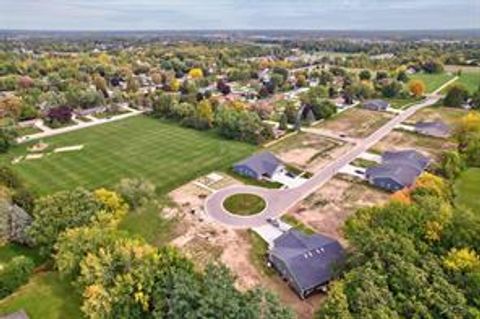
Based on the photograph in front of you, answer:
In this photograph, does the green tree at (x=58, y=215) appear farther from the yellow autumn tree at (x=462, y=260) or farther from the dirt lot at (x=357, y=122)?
the dirt lot at (x=357, y=122)

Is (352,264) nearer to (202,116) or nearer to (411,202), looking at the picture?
(411,202)

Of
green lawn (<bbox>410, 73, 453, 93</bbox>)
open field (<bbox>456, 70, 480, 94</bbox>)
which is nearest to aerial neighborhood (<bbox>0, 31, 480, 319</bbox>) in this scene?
green lawn (<bbox>410, 73, 453, 93</bbox>)

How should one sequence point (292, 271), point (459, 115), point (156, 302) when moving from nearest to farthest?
point (156, 302), point (292, 271), point (459, 115)

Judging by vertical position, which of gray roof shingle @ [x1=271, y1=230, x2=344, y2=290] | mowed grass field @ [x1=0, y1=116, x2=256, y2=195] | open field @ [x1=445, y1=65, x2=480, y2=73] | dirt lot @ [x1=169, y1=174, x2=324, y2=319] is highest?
open field @ [x1=445, y1=65, x2=480, y2=73]

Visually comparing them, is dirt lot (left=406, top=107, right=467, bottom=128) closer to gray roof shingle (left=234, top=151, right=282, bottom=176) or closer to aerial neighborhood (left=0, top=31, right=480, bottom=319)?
aerial neighborhood (left=0, top=31, right=480, bottom=319)

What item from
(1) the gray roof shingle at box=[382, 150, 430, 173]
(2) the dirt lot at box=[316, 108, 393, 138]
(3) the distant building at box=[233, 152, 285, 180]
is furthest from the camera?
(2) the dirt lot at box=[316, 108, 393, 138]

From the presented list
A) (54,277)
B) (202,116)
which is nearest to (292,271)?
(54,277)
